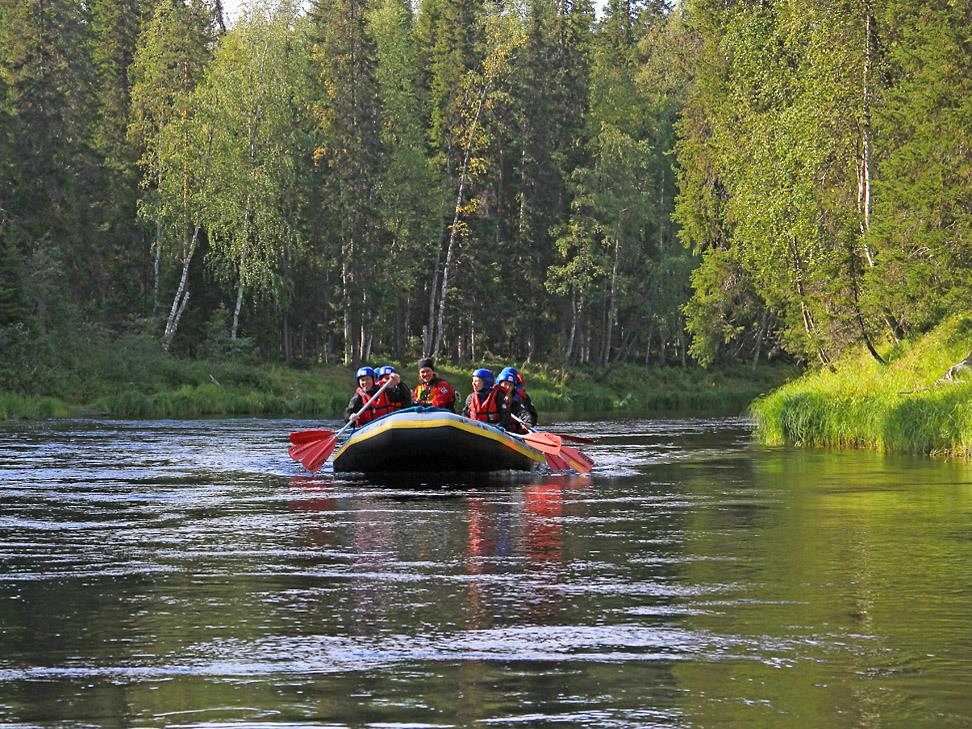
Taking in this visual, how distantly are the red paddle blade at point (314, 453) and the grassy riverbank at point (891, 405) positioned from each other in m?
10.1

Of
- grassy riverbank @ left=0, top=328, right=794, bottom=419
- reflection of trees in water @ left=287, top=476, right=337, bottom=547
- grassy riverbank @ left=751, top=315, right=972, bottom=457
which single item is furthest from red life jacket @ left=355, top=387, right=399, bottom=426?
grassy riverbank @ left=0, top=328, right=794, bottom=419

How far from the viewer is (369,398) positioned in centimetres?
2473

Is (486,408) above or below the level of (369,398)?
below

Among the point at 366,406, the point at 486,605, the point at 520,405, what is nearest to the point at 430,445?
the point at 366,406

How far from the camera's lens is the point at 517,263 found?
69750mm

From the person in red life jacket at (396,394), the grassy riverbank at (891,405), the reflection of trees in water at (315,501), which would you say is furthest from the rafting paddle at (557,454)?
the grassy riverbank at (891,405)

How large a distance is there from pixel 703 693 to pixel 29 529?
945 centimetres

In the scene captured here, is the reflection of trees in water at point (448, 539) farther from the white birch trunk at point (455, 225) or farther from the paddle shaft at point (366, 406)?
the white birch trunk at point (455, 225)

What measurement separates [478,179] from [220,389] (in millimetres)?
20515

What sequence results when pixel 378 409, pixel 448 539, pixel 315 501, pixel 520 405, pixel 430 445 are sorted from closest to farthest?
1. pixel 448 539
2. pixel 315 501
3. pixel 430 445
4. pixel 378 409
5. pixel 520 405

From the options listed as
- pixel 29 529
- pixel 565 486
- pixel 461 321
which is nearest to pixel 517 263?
pixel 461 321

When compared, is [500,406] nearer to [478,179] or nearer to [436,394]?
[436,394]

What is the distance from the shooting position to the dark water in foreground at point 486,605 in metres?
7.51

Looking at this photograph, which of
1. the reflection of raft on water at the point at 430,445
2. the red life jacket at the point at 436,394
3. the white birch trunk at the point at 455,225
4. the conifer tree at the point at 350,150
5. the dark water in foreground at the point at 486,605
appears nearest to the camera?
the dark water in foreground at the point at 486,605
